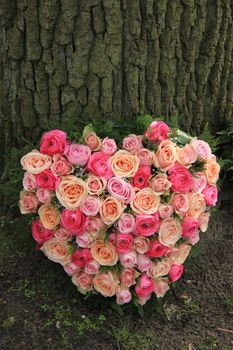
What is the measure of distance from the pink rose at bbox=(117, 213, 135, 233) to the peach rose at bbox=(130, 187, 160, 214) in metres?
0.04

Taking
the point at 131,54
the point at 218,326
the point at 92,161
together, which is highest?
the point at 131,54

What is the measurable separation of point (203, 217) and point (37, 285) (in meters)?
0.99

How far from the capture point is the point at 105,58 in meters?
2.78

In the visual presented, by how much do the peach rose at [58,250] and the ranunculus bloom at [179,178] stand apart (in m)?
0.61

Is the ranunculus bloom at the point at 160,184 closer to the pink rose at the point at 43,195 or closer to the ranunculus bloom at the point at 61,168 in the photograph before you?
the ranunculus bloom at the point at 61,168

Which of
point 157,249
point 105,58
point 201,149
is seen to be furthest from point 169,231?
point 105,58

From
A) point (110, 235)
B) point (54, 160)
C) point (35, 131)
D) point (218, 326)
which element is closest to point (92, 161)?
point (54, 160)

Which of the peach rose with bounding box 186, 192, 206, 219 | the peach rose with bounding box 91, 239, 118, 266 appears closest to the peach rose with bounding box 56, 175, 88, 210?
the peach rose with bounding box 91, 239, 118, 266

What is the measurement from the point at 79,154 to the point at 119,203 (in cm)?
31

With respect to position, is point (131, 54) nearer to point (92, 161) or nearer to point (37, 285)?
point (92, 161)

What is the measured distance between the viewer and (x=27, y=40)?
278 centimetres

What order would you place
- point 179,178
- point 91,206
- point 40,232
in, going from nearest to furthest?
1. point 91,206
2. point 179,178
3. point 40,232

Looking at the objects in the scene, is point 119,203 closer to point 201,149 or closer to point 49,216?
point 49,216

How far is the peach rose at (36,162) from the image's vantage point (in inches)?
104
